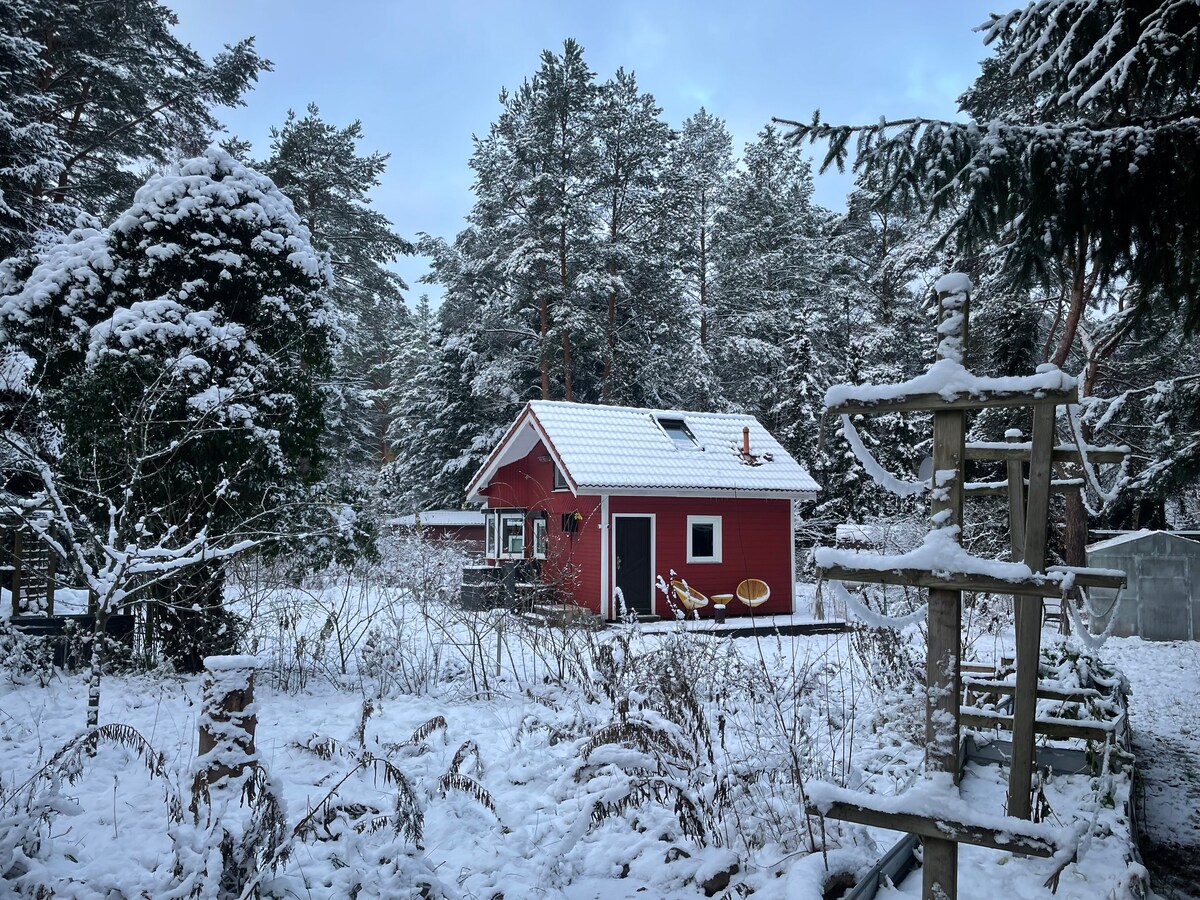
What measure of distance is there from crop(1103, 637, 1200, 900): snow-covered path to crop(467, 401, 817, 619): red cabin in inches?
256

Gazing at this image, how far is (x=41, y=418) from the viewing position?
9.38m

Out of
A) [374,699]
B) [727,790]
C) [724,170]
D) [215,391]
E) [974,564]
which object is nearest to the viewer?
[974,564]

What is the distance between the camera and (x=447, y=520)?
26.5 m

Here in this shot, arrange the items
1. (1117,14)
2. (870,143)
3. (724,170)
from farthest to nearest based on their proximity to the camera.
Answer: (724,170), (870,143), (1117,14)

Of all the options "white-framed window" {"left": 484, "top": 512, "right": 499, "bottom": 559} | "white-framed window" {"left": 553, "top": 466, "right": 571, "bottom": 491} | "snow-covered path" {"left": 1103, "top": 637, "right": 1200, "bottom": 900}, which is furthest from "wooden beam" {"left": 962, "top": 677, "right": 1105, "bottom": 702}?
"white-framed window" {"left": 484, "top": 512, "right": 499, "bottom": 559}

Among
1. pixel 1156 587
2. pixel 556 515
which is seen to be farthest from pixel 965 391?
pixel 1156 587

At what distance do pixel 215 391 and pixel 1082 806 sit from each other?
795 cm

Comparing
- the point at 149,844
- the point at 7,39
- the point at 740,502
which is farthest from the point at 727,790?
the point at 7,39

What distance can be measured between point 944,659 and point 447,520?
81.1ft

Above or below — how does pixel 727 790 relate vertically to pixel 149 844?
above

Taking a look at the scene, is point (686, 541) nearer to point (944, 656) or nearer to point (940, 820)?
point (944, 656)

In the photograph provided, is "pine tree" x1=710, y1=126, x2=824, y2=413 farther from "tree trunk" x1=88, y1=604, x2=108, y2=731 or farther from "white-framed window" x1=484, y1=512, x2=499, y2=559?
"tree trunk" x1=88, y1=604, x2=108, y2=731

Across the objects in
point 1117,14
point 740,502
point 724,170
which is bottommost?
point 740,502

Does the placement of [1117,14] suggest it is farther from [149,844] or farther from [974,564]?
[149,844]
